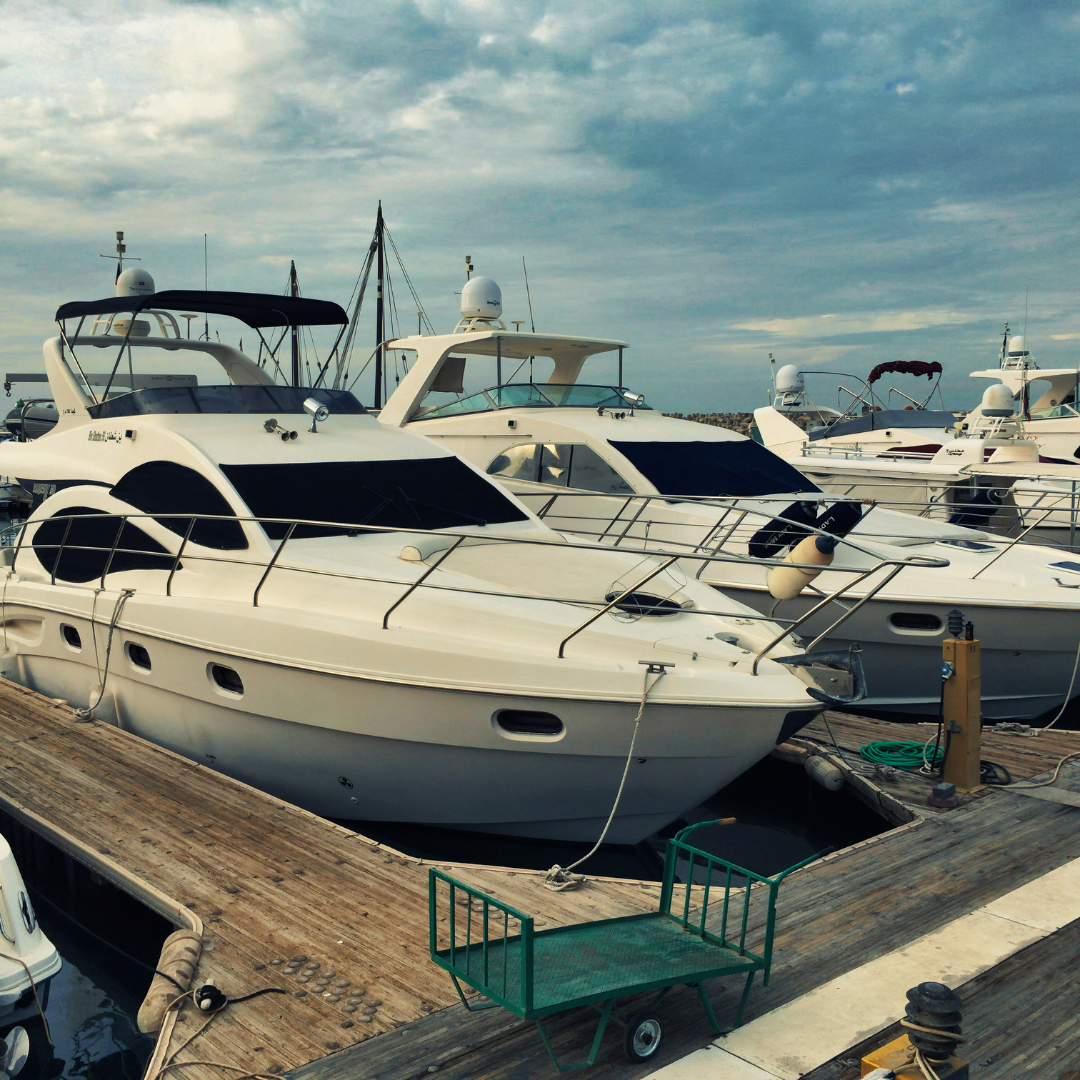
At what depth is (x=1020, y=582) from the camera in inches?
324

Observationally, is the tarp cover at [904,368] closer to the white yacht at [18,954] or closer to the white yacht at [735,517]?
the white yacht at [735,517]

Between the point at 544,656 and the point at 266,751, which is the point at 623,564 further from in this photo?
the point at 266,751

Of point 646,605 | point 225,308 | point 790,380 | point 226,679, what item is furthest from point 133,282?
point 790,380

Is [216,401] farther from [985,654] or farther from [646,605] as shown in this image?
[985,654]

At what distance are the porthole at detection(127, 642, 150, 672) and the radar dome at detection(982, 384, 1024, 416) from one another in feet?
46.3

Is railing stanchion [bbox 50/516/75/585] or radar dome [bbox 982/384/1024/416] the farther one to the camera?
radar dome [bbox 982/384/1024/416]

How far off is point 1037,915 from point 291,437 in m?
5.67

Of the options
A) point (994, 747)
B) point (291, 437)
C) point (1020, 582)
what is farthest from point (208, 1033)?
point (1020, 582)

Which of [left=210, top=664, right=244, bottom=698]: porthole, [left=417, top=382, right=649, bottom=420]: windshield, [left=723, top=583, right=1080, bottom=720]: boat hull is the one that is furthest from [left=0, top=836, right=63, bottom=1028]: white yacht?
[left=417, top=382, right=649, bottom=420]: windshield

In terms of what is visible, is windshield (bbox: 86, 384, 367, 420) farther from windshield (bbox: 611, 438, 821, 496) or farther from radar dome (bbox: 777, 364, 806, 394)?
radar dome (bbox: 777, 364, 806, 394)

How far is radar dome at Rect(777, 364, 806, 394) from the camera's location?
25312mm

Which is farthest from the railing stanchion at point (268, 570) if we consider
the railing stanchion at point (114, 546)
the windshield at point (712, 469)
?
the windshield at point (712, 469)

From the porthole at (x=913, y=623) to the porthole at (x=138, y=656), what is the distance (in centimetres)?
594

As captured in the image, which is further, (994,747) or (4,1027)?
(994,747)
